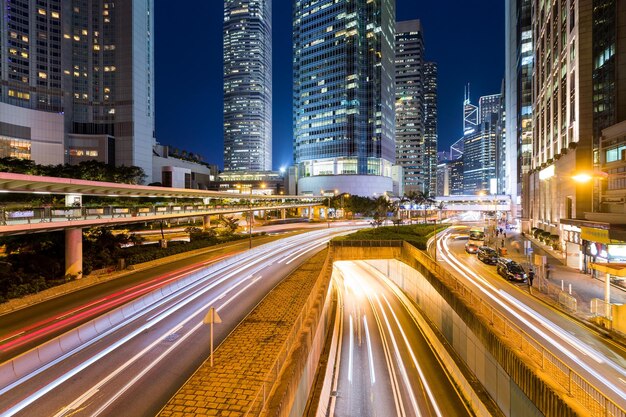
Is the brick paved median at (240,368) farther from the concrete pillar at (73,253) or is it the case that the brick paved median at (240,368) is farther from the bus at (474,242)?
the bus at (474,242)

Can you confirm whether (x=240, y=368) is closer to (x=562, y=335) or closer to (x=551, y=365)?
(x=551, y=365)

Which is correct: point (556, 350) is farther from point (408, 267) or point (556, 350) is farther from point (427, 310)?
point (408, 267)

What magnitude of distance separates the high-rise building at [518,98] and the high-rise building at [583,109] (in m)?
31.0

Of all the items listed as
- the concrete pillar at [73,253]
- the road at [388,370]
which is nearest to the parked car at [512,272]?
the road at [388,370]

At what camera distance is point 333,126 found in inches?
5448

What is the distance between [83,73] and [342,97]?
303ft

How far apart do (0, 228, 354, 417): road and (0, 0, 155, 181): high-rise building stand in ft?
333

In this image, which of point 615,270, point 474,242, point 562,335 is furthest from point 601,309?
point 474,242

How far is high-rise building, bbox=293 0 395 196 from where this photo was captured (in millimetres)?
135125

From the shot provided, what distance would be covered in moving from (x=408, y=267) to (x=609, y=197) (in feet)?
65.1

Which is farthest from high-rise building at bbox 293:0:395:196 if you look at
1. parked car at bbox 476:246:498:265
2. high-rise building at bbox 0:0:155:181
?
parked car at bbox 476:246:498:265

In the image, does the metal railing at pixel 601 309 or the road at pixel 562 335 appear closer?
the road at pixel 562 335

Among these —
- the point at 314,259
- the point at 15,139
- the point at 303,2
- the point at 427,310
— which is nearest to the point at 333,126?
the point at 303,2

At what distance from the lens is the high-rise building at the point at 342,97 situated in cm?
13512
